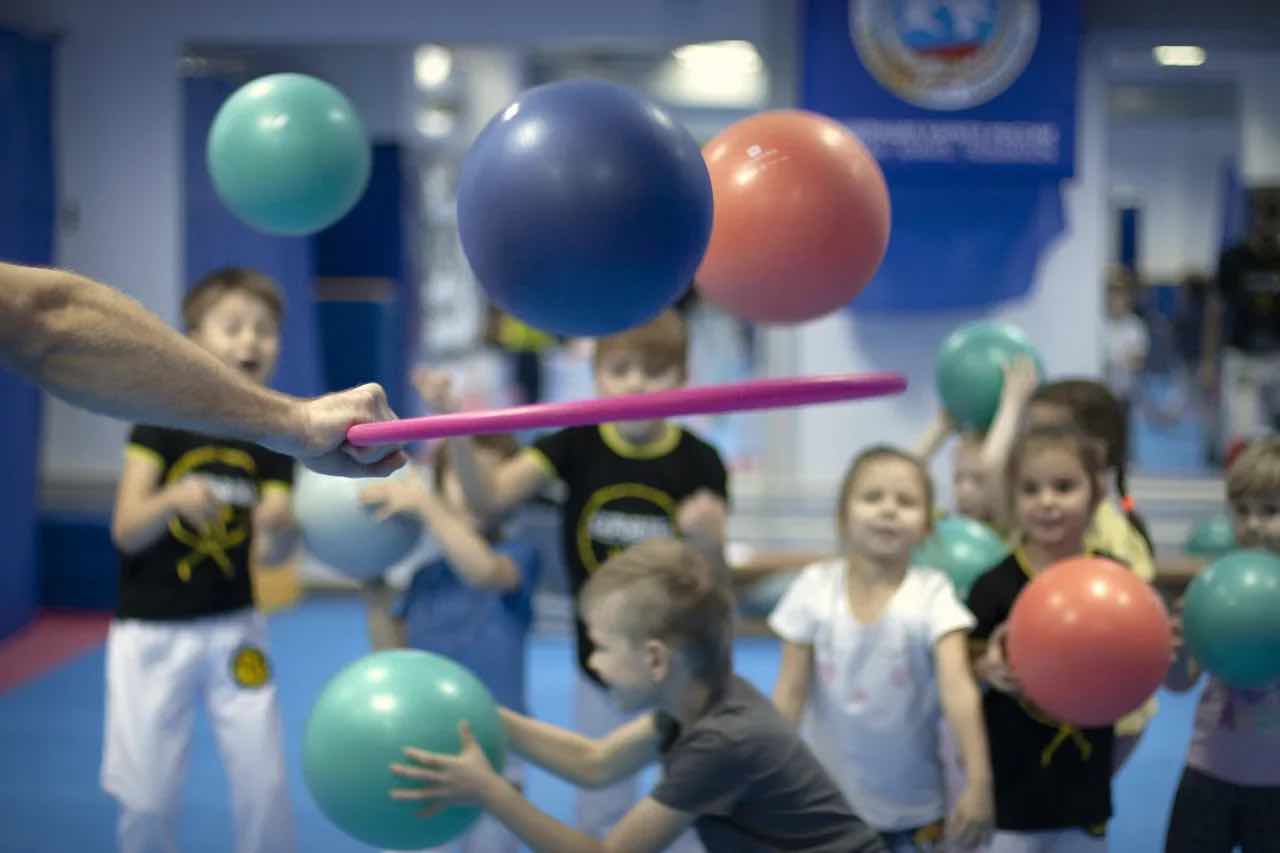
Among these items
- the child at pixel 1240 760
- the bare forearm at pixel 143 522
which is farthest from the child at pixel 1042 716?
the bare forearm at pixel 143 522

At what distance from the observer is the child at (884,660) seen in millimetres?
2496

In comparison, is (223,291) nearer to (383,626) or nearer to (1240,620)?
(383,626)

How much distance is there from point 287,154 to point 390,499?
0.70 metres

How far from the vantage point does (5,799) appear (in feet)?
12.8

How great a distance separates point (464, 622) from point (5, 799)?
190 centimetres

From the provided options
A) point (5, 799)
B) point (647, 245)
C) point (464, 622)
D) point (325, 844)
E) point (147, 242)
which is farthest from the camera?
point (147, 242)

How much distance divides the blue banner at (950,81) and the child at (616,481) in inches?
119

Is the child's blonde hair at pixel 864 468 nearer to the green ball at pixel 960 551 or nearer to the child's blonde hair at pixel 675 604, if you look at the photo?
the green ball at pixel 960 551

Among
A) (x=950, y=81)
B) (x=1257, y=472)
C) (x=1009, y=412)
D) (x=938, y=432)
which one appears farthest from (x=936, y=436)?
(x=950, y=81)

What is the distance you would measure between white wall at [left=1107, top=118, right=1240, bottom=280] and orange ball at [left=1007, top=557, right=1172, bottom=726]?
1257 centimetres

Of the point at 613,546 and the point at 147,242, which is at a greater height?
the point at 147,242

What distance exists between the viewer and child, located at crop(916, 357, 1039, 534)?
3.05 metres

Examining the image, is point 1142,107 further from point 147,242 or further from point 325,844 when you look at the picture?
point 325,844

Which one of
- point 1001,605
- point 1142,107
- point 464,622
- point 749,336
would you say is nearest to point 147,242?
point 464,622
